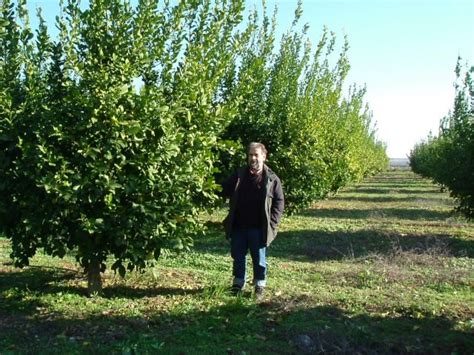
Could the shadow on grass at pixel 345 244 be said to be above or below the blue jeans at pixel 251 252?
below

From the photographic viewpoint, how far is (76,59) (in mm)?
5715

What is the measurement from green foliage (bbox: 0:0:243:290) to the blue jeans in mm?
646

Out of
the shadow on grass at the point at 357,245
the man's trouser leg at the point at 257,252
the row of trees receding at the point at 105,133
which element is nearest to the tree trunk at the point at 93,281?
the row of trees receding at the point at 105,133

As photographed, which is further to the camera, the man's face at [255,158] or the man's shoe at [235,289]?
the man's shoe at [235,289]

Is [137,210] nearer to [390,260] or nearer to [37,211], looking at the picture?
[37,211]

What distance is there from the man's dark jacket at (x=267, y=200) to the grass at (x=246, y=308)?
0.78m

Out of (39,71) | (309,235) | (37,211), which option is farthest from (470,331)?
(309,235)

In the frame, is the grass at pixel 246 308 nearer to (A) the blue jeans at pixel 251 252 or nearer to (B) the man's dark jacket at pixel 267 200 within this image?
(A) the blue jeans at pixel 251 252

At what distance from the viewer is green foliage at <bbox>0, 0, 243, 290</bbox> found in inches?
219

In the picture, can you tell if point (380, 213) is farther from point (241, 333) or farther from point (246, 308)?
point (241, 333)

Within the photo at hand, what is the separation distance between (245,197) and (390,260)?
4.02 meters

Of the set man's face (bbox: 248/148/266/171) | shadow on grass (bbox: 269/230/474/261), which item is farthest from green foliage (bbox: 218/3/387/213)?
man's face (bbox: 248/148/266/171)

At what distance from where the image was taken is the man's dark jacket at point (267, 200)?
21.1 feet

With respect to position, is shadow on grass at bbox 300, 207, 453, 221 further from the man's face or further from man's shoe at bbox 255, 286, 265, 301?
the man's face
